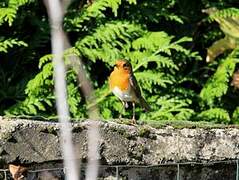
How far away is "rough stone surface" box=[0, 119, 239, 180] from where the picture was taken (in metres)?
2.73

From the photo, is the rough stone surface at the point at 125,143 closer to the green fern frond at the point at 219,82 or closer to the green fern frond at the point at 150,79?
the green fern frond at the point at 150,79

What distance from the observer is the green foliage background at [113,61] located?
5.30 meters

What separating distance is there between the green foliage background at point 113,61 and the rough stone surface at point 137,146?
2.24 meters

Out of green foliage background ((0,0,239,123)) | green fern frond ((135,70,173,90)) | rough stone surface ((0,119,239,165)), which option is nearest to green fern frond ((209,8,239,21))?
green foliage background ((0,0,239,123))

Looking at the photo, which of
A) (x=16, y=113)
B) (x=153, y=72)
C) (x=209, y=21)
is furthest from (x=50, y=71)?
(x=209, y=21)

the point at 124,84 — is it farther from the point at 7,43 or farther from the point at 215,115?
the point at 215,115

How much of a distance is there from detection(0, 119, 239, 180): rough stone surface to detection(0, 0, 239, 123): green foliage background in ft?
7.35

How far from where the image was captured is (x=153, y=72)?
5.56m

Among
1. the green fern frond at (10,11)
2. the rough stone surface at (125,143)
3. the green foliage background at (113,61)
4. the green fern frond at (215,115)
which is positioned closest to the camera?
the rough stone surface at (125,143)

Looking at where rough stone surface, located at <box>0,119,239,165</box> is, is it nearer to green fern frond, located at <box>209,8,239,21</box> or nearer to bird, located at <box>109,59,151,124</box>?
bird, located at <box>109,59,151,124</box>

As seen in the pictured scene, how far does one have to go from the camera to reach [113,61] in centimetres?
533

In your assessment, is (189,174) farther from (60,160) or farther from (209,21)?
(209,21)

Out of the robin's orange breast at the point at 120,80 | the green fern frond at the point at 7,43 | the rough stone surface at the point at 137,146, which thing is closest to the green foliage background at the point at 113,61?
the green fern frond at the point at 7,43

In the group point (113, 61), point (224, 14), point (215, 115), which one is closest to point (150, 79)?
point (113, 61)
